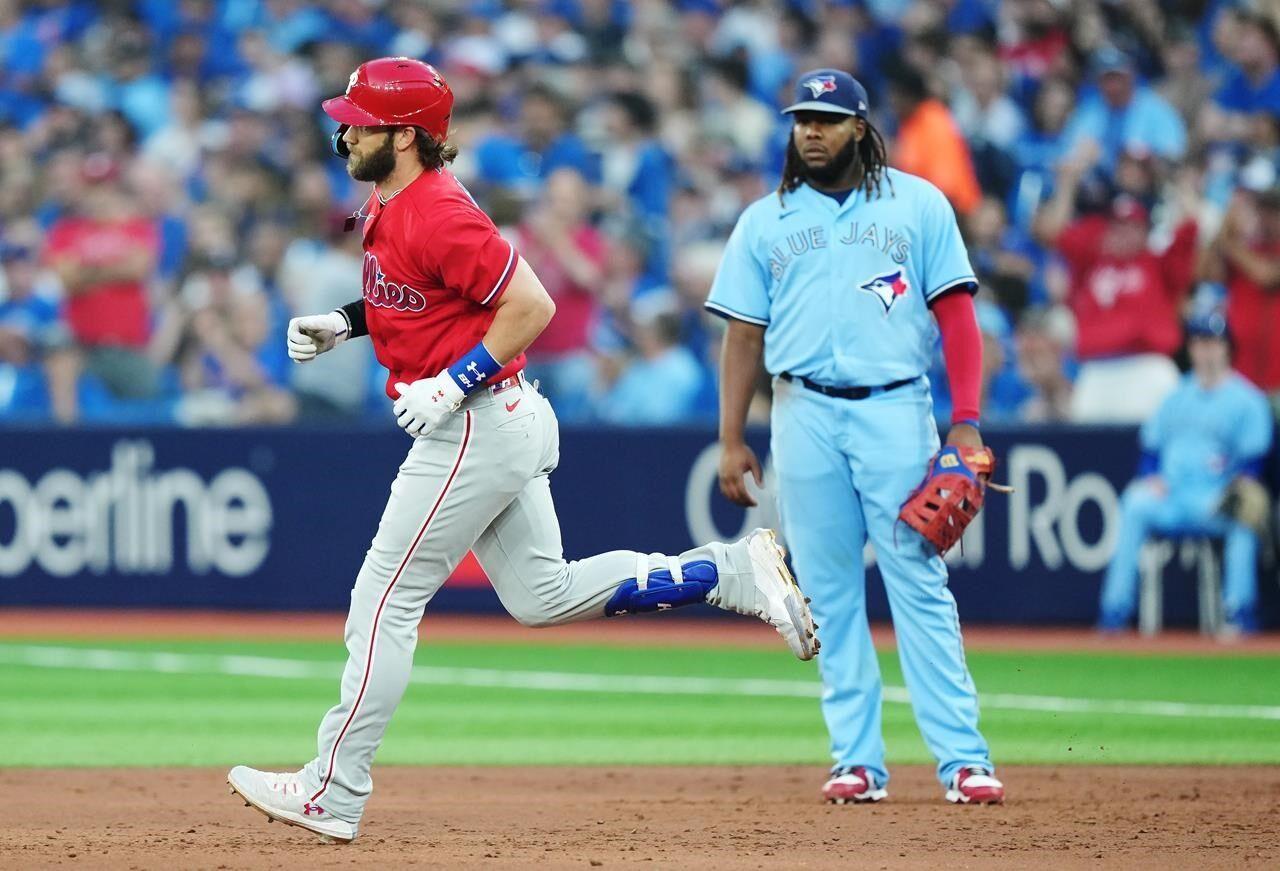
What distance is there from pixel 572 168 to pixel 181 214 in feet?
11.0

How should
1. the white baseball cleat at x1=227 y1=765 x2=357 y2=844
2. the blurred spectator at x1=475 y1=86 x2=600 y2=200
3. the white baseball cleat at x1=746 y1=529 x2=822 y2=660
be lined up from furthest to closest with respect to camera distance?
the blurred spectator at x1=475 y1=86 x2=600 y2=200, the white baseball cleat at x1=746 y1=529 x2=822 y2=660, the white baseball cleat at x1=227 y1=765 x2=357 y2=844

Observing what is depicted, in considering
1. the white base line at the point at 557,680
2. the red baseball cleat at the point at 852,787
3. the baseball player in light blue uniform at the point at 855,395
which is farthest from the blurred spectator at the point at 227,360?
the red baseball cleat at the point at 852,787

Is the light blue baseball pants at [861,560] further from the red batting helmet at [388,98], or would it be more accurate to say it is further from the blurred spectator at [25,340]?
the blurred spectator at [25,340]

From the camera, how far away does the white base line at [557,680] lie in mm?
10023

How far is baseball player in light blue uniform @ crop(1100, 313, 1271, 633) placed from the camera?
12.9 meters

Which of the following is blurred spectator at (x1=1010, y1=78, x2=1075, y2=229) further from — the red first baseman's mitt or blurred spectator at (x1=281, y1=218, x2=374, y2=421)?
the red first baseman's mitt

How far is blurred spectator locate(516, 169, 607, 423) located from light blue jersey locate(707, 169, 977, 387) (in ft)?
25.3

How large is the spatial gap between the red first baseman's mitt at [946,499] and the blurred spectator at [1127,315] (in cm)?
733

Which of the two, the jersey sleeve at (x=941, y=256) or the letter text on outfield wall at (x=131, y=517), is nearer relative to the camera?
the jersey sleeve at (x=941, y=256)

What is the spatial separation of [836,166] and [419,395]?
6.65 ft

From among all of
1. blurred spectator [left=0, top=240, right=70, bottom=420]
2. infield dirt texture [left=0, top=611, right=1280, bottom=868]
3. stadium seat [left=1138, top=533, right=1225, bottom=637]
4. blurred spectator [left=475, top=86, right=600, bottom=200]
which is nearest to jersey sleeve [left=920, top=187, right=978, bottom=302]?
infield dirt texture [left=0, top=611, right=1280, bottom=868]

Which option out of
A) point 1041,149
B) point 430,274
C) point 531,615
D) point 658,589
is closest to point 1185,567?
point 1041,149

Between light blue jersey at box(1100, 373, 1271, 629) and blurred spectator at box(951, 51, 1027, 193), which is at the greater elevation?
blurred spectator at box(951, 51, 1027, 193)

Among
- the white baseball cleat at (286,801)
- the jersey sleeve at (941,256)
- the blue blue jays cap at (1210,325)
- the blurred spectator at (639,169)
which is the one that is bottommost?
the white baseball cleat at (286,801)
